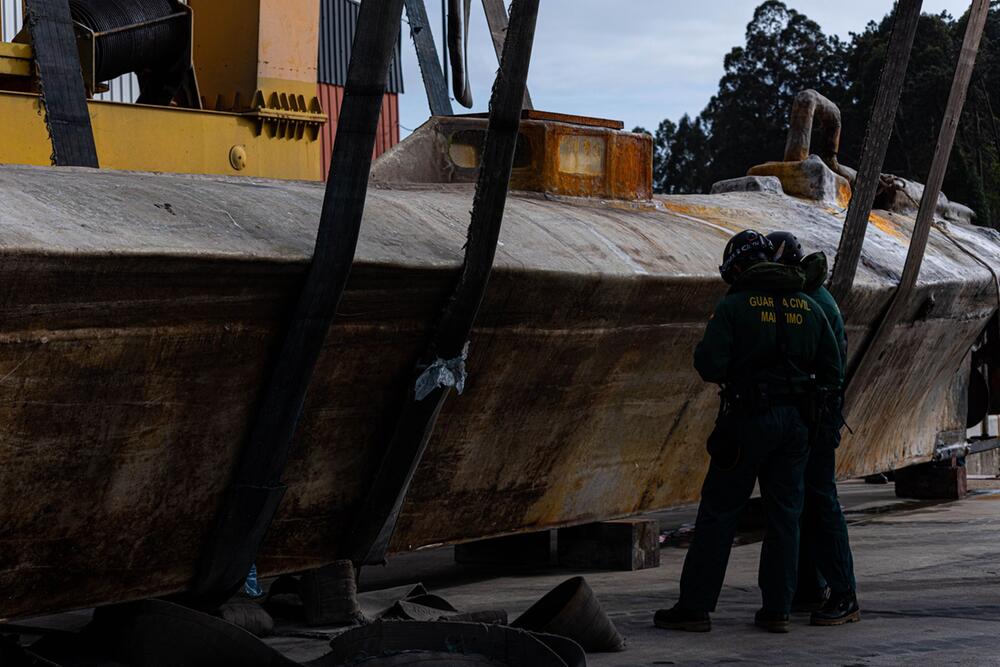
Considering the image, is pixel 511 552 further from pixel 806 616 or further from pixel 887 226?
pixel 887 226

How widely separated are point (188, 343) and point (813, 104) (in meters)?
6.32

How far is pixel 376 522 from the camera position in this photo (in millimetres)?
5035

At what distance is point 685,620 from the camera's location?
534 cm

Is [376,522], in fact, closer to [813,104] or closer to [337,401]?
[337,401]

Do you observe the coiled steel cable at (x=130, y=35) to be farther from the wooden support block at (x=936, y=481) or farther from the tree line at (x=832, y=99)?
the tree line at (x=832, y=99)

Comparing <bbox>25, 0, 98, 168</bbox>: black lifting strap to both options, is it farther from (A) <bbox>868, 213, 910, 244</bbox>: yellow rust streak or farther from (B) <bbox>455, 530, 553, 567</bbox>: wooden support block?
(A) <bbox>868, 213, 910, 244</bbox>: yellow rust streak

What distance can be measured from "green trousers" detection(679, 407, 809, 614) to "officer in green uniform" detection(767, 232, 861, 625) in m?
0.19

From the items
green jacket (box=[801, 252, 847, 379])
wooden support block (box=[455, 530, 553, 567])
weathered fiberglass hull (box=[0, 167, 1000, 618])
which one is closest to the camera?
weathered fiberglass hull (box=[0, 167, 1000, 618])

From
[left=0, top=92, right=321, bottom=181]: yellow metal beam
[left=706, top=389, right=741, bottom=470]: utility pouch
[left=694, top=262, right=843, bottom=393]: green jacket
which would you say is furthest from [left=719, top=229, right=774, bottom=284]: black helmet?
[left=0, top=92, right=321, bottom=181]: yellow metal beam

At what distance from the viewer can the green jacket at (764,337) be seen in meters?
5.29

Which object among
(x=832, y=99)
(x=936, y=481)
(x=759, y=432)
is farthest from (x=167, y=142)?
(x=832, y=99)

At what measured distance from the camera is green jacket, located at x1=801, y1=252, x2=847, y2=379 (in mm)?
5574

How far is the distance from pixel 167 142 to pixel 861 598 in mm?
4000

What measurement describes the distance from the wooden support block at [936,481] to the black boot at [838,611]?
4.83 meters
